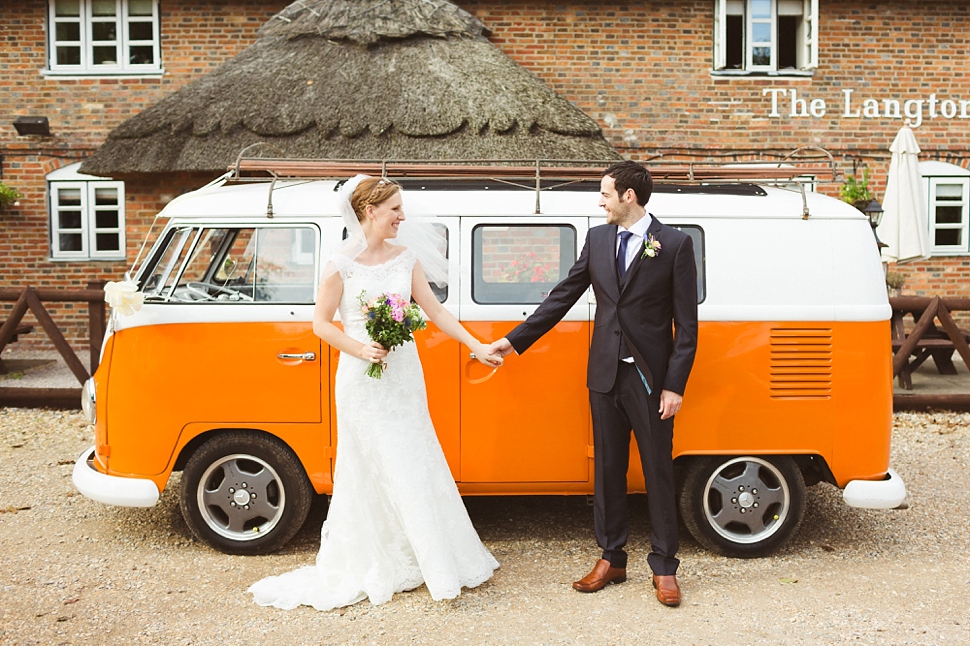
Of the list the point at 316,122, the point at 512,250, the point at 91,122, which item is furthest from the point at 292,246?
the point at 91,122

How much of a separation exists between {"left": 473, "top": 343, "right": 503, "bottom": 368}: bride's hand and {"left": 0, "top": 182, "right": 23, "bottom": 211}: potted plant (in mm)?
11468

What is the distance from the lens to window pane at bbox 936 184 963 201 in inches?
566

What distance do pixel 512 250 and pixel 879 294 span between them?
2.07m

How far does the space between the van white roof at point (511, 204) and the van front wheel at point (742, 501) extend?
140cm

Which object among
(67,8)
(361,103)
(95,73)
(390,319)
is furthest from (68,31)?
(390,319)

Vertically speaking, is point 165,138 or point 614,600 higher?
point 165,138

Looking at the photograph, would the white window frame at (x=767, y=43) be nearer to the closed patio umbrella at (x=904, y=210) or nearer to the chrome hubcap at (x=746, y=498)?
the closed patio umbrella at (x=904, y=210)

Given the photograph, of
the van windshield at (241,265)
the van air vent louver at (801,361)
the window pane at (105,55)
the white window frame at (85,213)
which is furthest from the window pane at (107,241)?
the van air vent louver at (801,361)

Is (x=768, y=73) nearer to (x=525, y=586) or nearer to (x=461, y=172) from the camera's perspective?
(x=461, y=172)

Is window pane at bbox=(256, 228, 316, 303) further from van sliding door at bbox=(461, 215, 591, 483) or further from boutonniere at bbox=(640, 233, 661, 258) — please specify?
boutonniere at bbox=(640, 233, 661, 258)

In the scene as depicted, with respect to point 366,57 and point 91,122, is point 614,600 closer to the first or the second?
point 366,57

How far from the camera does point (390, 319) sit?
4449 millimetres

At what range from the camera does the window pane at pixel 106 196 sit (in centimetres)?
1412

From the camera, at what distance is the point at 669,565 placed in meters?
4.66
